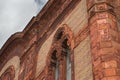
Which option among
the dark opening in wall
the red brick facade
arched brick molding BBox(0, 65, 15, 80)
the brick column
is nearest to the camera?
the brick column

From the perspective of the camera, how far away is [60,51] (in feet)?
45.2

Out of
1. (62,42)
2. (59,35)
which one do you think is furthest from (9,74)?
(62,42)

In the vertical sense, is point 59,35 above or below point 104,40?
above

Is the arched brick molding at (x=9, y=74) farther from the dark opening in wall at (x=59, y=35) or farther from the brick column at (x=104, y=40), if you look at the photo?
the brick column at (x=104, y=40)

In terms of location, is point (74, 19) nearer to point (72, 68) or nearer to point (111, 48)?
point (72, 68)

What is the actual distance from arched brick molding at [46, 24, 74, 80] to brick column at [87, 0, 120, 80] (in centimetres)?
145

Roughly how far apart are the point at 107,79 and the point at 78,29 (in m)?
3.20

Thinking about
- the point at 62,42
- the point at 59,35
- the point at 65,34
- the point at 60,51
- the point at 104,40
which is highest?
the point at 59,35

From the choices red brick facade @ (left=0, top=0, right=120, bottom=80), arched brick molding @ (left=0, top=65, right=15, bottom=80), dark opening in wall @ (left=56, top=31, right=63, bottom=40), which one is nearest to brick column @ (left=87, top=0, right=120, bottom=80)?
red brick facade @ (left=0, top=0, right=120, bottom=80)

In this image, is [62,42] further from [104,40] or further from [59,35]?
[104,40]

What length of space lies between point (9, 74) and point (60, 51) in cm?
505

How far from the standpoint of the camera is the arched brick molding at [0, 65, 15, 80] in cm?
1762

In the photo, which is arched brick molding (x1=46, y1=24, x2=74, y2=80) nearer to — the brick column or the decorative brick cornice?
the decorative brick cornice

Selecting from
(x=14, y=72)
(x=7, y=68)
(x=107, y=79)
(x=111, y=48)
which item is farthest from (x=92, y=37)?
(x=7, y=68)
